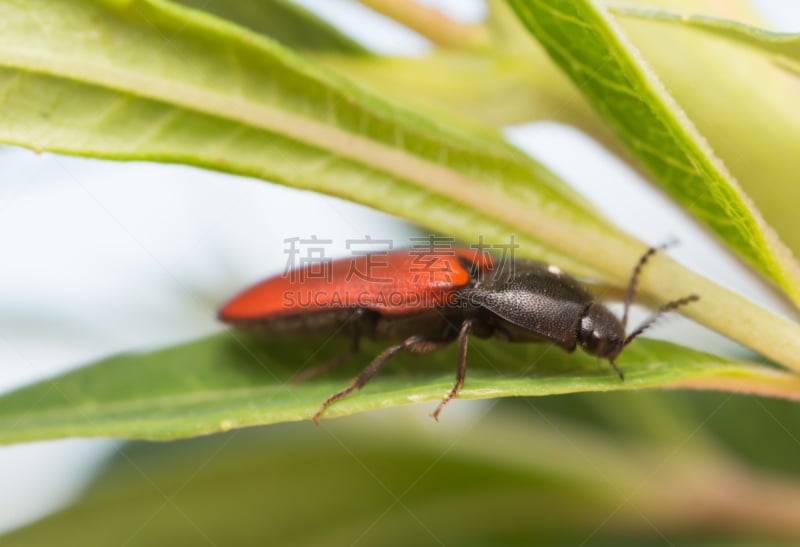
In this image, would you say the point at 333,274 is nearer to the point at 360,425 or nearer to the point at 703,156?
the point at 360,425

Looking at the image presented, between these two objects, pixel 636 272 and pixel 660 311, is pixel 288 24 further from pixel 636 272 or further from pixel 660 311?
pixel 660 311

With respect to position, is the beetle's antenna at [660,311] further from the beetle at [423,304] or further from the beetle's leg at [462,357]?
the beetle's leg at [462,357]

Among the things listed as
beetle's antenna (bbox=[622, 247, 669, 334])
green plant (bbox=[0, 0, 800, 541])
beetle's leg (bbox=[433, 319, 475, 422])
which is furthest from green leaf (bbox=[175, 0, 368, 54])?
beetle's antenna (bbox=[622, 247, 669, 334])

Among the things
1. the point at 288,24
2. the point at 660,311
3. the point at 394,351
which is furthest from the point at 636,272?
the point at 288,24

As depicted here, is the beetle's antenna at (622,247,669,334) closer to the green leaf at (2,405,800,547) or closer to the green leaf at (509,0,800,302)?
the green leaf at (509,0,800,302)

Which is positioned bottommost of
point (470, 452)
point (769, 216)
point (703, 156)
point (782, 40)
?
point (470, 452)

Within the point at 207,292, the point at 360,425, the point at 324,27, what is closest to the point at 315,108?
the point at 324,27
